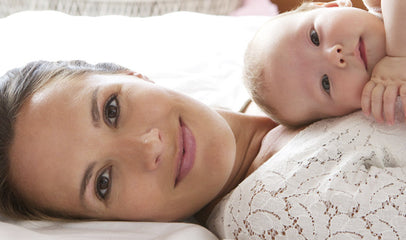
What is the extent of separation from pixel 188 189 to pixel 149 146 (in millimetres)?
147

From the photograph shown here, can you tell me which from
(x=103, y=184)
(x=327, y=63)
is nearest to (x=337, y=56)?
(x=327, y=63)

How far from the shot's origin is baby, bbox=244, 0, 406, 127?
40.1 inches

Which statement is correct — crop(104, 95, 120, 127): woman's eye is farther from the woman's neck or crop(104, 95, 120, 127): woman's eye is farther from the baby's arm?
the baby's arm

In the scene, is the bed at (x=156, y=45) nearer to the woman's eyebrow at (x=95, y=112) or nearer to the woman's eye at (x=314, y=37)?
the woman's eye at (x=314, y=37)

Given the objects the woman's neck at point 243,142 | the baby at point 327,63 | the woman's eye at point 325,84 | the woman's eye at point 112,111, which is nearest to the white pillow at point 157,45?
the woman's neck at point 243,142

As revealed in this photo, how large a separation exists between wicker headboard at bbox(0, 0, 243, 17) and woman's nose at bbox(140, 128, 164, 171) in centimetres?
161

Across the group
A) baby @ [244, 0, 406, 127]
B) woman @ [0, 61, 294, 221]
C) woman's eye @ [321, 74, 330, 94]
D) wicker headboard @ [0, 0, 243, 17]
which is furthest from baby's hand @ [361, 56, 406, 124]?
wicker headboard @ [0, 0, 243, 17]

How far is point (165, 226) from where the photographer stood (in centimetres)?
103

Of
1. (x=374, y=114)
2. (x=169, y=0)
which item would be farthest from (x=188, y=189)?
(x=169, y=0)

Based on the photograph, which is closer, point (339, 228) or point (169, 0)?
point (339, 228)

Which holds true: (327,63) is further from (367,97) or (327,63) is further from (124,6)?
(124,6)

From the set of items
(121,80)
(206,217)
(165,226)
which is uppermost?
(121,80)

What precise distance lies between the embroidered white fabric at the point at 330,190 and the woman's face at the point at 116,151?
10cm

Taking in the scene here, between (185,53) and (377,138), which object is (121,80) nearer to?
(377,138)
